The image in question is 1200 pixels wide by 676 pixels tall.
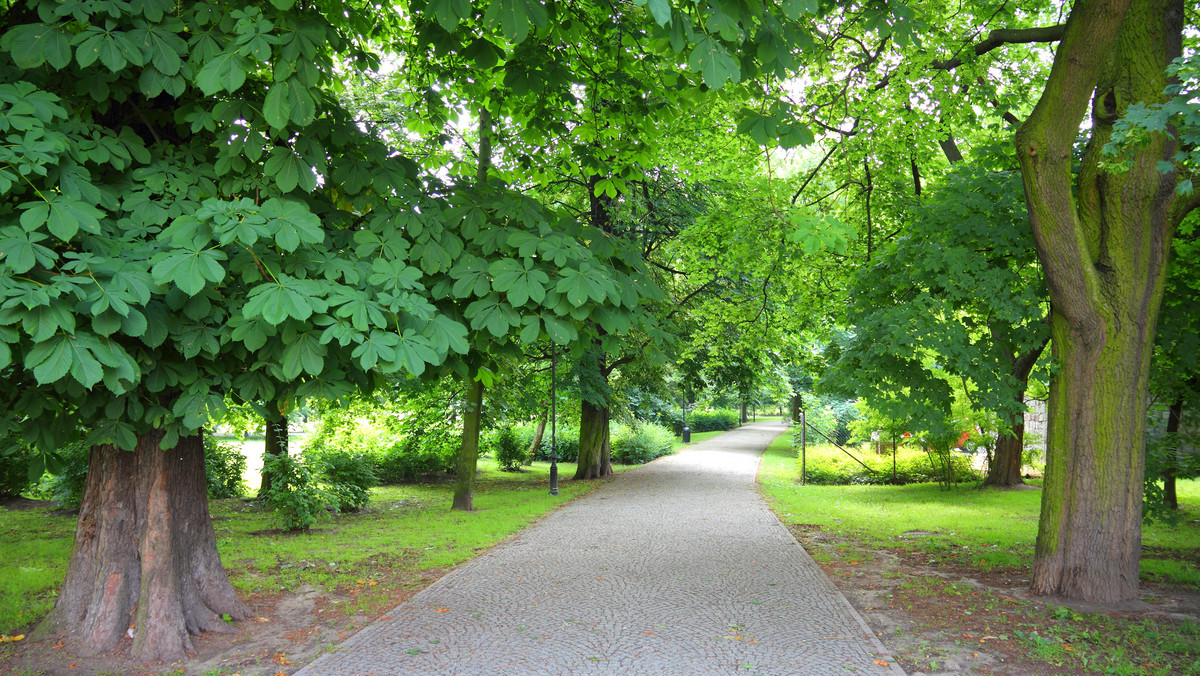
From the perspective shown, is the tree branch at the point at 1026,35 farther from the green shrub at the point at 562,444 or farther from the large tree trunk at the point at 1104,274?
the green shrub at the point at 562,444

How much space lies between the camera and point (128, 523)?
5.65 m

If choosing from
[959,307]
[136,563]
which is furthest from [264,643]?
[959,307]

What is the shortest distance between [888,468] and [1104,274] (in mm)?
14508

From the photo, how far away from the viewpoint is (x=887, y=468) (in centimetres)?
2009

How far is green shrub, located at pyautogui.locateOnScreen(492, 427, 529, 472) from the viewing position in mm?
22234

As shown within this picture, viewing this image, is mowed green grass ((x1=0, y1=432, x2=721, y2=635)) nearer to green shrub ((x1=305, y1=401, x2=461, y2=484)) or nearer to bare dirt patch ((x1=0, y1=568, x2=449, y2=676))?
bare dirt patch ((x1=0, y1=568, x2=449, y2=676))

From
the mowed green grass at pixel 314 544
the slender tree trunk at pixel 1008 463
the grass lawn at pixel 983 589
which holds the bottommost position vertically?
the mowed green grass at pixel 314 544

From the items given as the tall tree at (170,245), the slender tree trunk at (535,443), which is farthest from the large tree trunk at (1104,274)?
the slender tree trunk at (535,443)

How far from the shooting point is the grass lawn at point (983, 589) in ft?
17.1

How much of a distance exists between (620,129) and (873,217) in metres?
6.13

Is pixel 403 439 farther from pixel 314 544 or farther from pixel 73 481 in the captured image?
pixel 314 544

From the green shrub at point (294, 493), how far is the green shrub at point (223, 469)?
501 cm

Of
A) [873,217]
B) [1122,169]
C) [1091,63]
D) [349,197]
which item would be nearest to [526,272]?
[349,197]

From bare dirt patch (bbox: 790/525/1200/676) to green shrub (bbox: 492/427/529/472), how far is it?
14.6m
